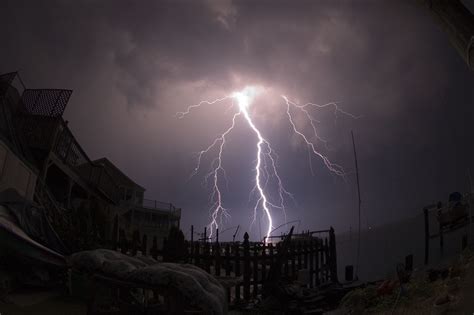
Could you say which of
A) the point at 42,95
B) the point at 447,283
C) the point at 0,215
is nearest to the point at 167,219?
the point at 42,95

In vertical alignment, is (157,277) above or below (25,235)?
below

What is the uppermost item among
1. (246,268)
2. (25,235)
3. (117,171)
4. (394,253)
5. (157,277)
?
(117,171)

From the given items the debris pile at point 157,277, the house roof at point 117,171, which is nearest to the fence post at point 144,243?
the debris pile at point 157,277

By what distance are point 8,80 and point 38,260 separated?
9.65 m

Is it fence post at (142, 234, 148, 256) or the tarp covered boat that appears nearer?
the tarp covered boat

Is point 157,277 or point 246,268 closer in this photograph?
point 157,277

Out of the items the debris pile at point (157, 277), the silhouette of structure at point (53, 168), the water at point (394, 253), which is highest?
the silhouette of structure at point (53, 168)

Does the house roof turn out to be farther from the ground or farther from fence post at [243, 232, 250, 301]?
the ground

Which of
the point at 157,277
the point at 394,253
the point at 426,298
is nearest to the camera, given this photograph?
the point at 157,277

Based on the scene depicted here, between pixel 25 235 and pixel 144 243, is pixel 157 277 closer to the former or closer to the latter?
pixel 25 235

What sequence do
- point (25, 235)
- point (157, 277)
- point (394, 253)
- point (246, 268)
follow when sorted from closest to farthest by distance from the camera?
point (157, 277) < point (25, 235) < point (246, 268) < point (394, 253)

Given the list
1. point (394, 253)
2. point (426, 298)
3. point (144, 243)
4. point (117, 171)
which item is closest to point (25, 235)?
point (144, 243)

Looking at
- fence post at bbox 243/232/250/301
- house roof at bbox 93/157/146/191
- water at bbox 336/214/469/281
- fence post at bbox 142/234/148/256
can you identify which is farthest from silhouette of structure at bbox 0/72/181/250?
water at bbox 336/214/469/281

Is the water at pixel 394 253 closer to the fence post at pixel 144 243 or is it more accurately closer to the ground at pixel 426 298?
the ground at pixel 426 298
